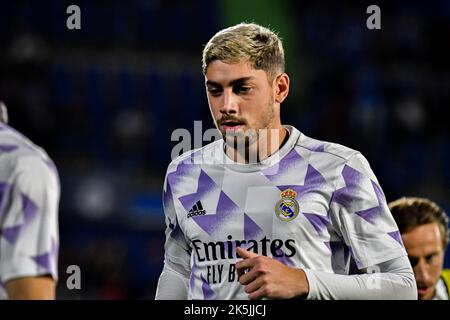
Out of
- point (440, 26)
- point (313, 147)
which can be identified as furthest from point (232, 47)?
point (440, 26)

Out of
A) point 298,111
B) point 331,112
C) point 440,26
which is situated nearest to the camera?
point 331,112

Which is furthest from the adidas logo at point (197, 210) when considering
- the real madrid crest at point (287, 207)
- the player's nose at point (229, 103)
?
the player's nose at point (229, 103)

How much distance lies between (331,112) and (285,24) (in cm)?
317

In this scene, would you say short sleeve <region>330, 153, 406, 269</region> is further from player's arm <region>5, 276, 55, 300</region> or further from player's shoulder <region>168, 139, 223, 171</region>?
player's arm <region>5, 276, 55, 300</region>

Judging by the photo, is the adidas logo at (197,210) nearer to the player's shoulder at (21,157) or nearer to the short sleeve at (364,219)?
the short sleeve at (364,219)

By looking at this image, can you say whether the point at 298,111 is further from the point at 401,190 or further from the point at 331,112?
the point at 401,190

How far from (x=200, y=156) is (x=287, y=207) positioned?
58 cm

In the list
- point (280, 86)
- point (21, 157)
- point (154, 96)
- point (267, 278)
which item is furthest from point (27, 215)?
point (154, 96)

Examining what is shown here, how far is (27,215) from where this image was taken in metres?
2.44

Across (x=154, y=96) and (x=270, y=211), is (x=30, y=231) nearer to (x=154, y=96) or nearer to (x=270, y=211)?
(x=270, y=211)

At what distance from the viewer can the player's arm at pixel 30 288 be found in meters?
2.40

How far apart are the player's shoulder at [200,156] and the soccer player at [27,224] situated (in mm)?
1335

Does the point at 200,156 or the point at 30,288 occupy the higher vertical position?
the point at 200,156

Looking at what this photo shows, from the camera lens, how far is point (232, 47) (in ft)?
11.2
